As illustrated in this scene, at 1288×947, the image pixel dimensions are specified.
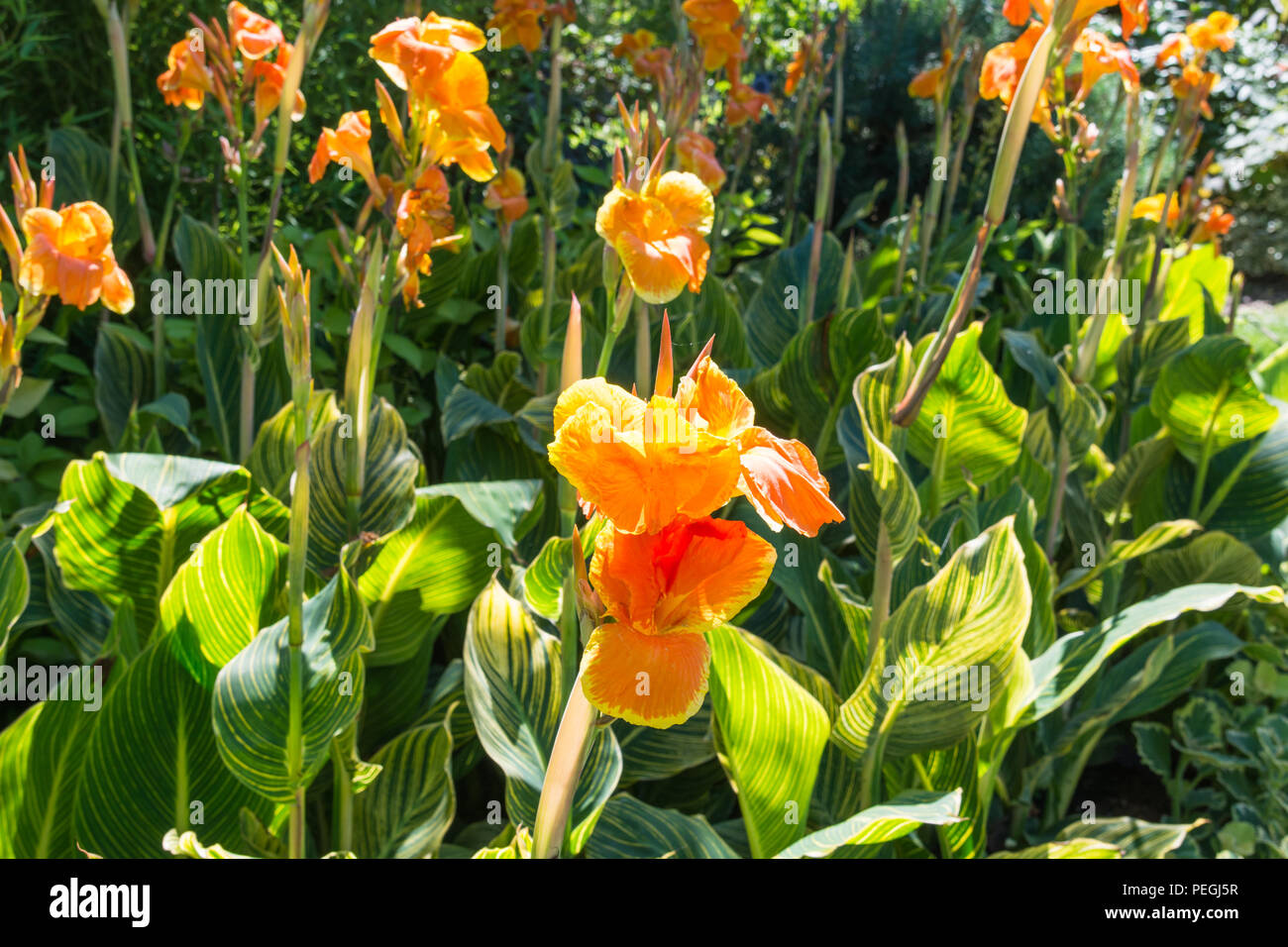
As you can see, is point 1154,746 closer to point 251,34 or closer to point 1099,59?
point 1099,59

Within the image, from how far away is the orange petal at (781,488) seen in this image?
571 millimetres

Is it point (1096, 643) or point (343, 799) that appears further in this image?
point (1096, 643)

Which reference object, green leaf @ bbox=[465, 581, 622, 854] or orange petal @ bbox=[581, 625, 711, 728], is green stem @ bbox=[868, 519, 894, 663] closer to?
green leaf @ bbox=[465, 581, 622, 854]

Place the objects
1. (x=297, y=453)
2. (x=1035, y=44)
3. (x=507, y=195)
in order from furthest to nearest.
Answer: (x=507, y=195) → (x=1035, y=44) → (x=297, y=453)

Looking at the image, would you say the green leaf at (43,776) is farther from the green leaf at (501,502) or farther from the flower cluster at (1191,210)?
the flower cluster at (1191,210)

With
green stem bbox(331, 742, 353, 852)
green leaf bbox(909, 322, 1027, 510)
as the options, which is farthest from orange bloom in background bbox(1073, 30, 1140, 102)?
green stem bbox(331, 742, 353, 852)

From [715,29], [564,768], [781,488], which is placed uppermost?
[715,29]

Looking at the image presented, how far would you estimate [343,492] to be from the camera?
1317 mm

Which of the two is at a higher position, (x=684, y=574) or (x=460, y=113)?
(x=460, y=113)

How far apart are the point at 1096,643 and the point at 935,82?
4.45 ft

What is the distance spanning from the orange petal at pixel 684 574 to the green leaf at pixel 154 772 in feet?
2.24

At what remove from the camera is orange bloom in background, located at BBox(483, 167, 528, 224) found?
1.89 metres

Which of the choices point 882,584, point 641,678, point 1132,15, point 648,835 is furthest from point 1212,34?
point 641,678
